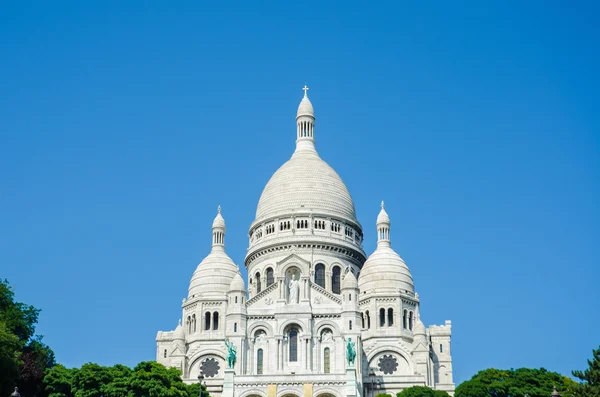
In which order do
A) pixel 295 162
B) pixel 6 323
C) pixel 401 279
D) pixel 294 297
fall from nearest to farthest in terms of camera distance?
pixel 6 323
pixel 294 297
pixel 401 279
pixel 295 162

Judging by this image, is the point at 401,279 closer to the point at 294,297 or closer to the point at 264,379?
the point at 294,297

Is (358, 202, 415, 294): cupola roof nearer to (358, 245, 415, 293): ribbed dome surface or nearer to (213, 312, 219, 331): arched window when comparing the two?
(358, 245, 415, 293): ribbed dome surface

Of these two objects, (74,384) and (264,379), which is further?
(264,379)

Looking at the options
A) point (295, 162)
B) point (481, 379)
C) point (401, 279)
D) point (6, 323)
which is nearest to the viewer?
point (6, 323)

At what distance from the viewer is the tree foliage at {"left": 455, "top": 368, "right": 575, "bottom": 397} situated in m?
87.2

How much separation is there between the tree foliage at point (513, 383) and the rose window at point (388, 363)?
1384 cm

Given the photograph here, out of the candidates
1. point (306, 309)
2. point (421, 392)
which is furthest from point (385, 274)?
point (421, 392)

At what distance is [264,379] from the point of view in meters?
93.7

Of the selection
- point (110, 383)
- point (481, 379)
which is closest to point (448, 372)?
point (481, 379)

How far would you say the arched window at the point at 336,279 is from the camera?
110812 mm

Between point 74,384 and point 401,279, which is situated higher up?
point 401,279

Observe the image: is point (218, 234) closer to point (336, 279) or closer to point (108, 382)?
point (336, 279)

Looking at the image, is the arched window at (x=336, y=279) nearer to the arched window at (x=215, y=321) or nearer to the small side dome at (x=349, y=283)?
the small side dome at (x=349, y=283)

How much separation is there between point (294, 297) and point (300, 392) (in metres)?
10.6
